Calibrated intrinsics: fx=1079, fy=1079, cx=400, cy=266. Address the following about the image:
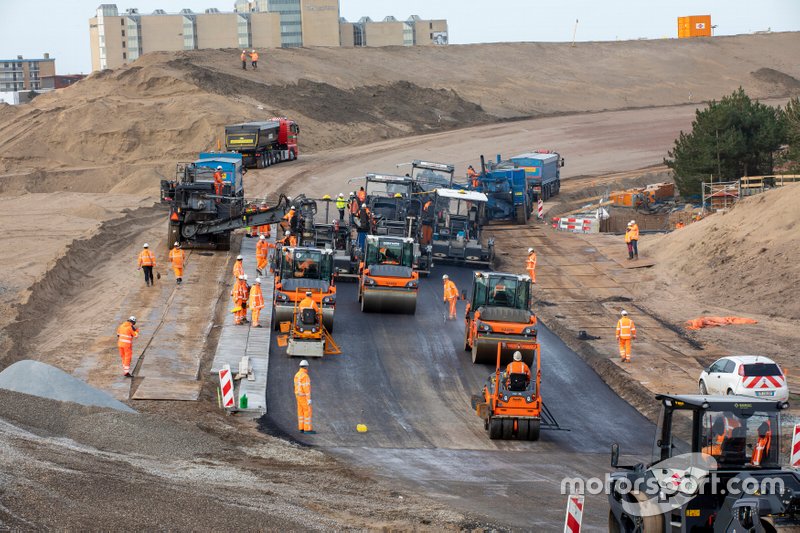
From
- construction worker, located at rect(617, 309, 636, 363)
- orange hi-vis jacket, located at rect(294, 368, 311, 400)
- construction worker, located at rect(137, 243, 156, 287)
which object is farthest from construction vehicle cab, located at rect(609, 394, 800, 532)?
construction worker, located at rect(137, 243, 156, 287)

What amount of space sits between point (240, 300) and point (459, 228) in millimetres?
10932

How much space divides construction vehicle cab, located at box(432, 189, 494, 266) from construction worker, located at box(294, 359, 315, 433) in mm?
16273

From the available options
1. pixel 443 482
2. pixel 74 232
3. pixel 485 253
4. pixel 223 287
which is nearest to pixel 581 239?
pixel 485 253

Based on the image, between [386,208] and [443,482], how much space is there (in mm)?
20331

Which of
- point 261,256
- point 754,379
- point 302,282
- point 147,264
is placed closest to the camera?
point 754,379

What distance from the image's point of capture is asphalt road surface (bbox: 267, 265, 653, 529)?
53.2 feet

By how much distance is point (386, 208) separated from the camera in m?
36.3

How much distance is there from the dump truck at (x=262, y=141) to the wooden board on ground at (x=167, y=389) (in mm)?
32166

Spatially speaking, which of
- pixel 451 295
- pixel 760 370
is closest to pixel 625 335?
pixel 760 370

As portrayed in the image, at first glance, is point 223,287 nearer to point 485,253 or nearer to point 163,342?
point 163,342

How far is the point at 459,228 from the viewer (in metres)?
36.9

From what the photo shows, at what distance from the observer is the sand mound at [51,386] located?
19281 mm

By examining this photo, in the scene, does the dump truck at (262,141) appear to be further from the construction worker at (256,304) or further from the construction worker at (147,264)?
the construction worker at (256,304)

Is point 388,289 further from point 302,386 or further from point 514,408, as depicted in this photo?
point 514,408
